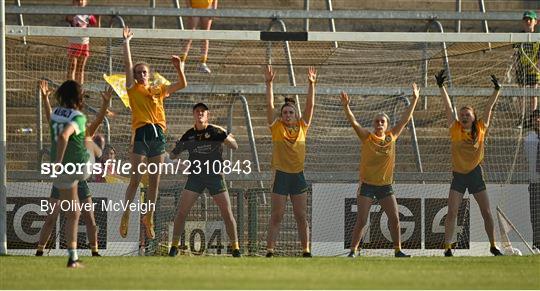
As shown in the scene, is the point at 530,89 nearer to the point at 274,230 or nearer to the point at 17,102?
the point at 274,230

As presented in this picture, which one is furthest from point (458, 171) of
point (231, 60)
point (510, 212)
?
point (231, 60)

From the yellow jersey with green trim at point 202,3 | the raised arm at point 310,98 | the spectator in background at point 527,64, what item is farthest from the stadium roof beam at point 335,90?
the raised arm at point 310,98

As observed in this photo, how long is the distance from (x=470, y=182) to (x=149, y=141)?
4.07 meters

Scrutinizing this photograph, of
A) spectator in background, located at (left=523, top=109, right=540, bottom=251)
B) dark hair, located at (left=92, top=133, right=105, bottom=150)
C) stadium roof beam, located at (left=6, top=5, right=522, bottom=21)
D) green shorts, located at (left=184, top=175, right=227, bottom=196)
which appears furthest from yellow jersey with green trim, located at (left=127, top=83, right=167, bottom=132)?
spectator in background, located at (left=523, top=109, right=540, bottom=251)

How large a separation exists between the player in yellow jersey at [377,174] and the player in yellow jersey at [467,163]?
64cm

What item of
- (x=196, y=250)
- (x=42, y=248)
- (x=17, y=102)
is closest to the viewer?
(x=42, y=248)

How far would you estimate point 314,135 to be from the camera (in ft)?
64.4

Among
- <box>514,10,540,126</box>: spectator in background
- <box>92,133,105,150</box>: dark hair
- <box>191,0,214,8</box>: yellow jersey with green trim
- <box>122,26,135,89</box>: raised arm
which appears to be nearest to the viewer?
<box>122,26,135,89</box>: raised arm

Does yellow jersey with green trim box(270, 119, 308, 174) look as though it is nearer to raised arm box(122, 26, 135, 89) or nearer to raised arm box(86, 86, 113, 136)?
raised arm box(122, 26, 135, 89)

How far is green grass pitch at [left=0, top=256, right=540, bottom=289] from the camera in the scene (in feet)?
41.7

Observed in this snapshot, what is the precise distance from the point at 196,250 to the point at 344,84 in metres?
4.03

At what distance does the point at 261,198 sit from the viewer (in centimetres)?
1856

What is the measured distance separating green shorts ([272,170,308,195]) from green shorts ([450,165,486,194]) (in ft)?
6.43

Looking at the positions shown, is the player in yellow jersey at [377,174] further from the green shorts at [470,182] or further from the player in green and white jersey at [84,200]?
the player in green and white jersey at [84,200]
